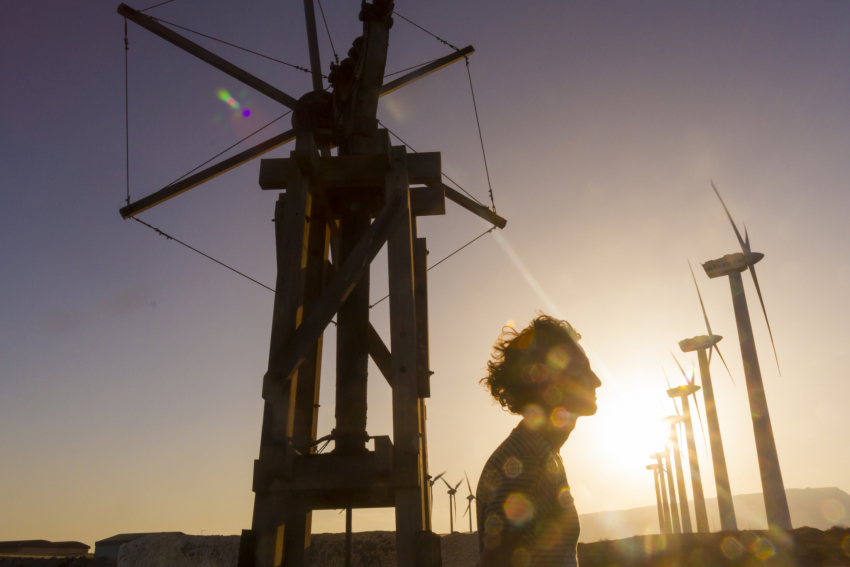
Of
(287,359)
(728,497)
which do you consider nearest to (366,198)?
(287,359)

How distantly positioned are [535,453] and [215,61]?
7.32 metres

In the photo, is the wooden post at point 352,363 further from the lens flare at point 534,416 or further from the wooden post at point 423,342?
the lens flare at point 534,416

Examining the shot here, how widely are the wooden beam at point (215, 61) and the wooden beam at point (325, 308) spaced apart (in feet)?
11.2

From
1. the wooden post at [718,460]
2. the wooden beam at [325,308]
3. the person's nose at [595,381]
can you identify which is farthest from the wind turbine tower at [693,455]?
the person's nose at [595,381]

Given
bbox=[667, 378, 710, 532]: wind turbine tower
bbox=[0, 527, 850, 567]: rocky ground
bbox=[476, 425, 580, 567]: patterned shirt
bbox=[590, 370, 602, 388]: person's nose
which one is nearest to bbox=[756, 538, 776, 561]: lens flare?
bbox=[0, 527, 850, 567]: rocky ground

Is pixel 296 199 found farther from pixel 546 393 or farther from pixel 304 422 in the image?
pixel 546 393

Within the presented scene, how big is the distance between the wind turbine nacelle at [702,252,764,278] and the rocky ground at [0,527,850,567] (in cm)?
1382

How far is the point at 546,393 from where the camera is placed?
2357mm

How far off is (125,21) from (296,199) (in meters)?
5.78

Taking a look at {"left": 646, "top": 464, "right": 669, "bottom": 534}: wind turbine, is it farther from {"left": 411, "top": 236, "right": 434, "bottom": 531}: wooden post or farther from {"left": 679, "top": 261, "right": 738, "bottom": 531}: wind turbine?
{"left": 411, "top": 236, "right": 434, "bottom": 531}: wooden post

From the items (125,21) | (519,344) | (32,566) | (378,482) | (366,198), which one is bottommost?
(32,566)

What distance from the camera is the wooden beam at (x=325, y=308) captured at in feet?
14.7

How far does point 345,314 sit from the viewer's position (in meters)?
5.50

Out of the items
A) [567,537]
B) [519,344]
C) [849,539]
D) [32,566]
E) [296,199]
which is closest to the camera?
[567,537]
